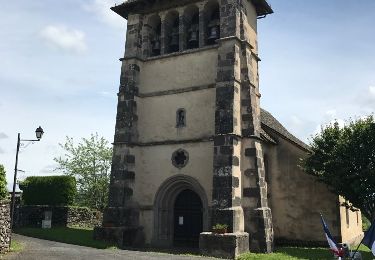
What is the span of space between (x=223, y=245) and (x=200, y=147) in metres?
5.07

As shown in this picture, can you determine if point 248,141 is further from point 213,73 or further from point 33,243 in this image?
point 33,243

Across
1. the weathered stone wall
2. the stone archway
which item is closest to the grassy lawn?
the weathered stone wall

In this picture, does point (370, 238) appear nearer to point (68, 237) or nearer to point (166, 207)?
point (166, 207)

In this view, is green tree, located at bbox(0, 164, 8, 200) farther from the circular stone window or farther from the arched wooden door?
the arched wooden door

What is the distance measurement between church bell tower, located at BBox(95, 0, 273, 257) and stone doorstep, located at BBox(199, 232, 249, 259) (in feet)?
0.31

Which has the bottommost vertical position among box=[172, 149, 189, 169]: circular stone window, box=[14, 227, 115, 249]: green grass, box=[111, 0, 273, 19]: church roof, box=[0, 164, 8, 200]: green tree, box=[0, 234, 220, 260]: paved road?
box=[0, 234, 220, 260]: paved road

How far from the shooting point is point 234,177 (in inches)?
653

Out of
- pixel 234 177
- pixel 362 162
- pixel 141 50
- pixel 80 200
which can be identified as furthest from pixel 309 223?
pixel 80 200

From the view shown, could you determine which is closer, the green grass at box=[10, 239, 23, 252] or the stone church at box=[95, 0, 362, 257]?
the green grass at box=[10, 239, 23, 252]

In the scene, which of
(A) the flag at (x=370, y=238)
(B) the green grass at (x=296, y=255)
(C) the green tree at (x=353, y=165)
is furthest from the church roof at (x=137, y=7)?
(A) the flag at (x=370, y=238)

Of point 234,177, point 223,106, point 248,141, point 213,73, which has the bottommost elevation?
point 234,177

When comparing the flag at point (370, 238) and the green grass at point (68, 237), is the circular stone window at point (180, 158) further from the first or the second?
the flag at point (370, 238)

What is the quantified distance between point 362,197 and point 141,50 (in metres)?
13.8

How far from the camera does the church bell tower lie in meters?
16.9
